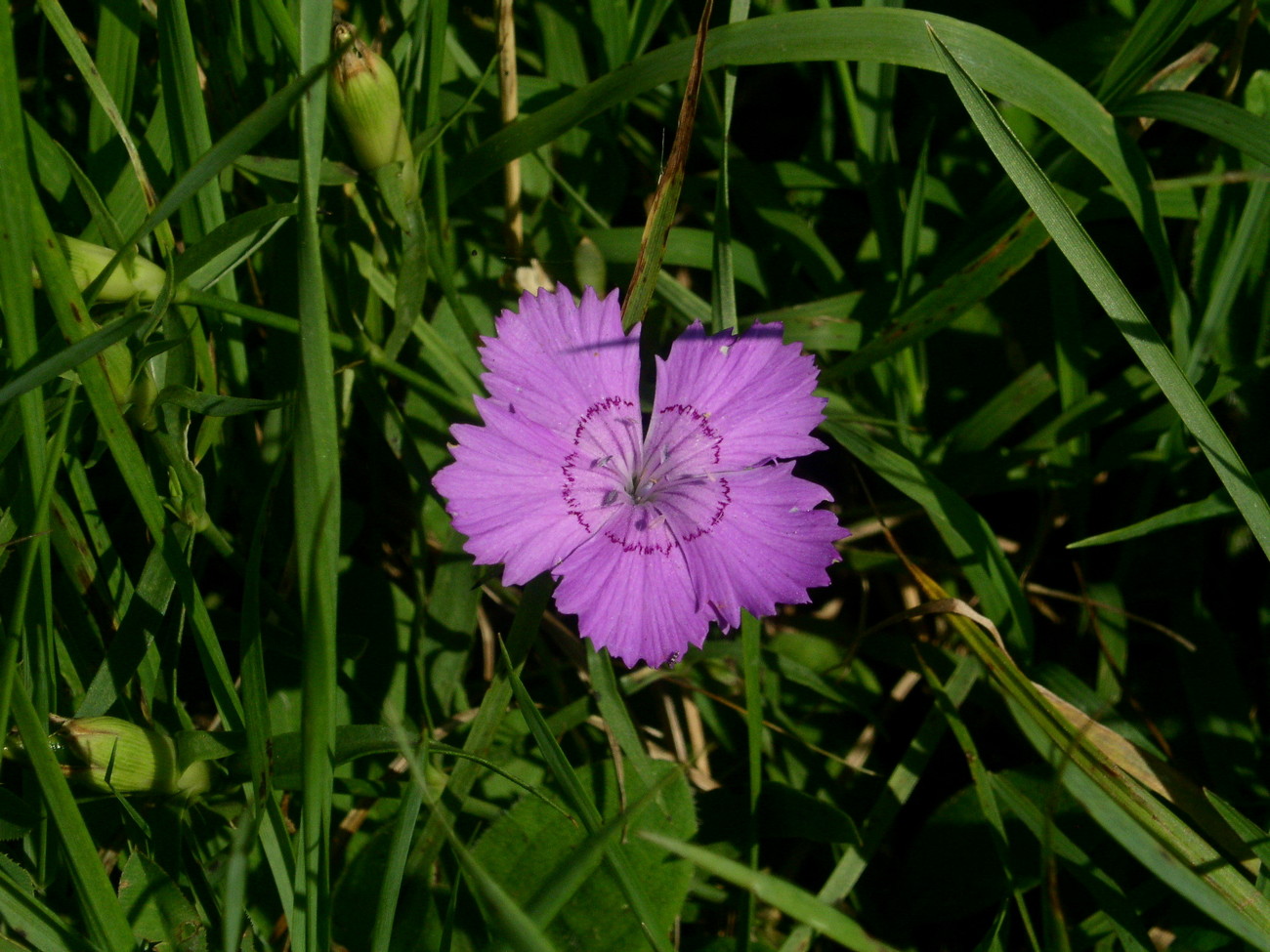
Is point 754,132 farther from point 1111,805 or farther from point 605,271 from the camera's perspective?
point 1111,805

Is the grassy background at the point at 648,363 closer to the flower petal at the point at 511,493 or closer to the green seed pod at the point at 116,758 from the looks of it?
the green seed pod at the point at 116,758

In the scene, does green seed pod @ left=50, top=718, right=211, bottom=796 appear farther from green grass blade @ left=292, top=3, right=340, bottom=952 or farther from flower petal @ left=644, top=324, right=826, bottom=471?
flower petal @ left=644, top=324, right=826, bottom=471

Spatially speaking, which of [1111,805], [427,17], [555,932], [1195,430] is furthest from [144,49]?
[1111,805]

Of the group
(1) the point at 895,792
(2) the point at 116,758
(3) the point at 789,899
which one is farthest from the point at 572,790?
(1) the point at 895,792

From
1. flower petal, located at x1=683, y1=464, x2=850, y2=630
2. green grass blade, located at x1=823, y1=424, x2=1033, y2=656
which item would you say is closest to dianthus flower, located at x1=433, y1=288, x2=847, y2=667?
flower petal, located at x1=683, y1=464, x2=850, y2=630

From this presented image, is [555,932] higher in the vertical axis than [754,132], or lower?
lower

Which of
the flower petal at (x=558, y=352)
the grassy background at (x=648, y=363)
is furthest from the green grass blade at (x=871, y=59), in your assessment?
the flower petal at (x=558, y=352)
